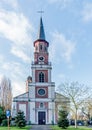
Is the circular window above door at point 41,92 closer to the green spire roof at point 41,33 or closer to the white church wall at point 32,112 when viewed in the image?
the white church wall at point 32,112

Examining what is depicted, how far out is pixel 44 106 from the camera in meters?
62.1

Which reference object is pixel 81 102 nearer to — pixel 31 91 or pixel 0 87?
pixel 31 91

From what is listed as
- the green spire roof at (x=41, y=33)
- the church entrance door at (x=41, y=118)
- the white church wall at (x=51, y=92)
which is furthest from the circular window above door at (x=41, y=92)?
the green spire roof at (x=41, y=33)

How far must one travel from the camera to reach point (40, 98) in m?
62.4

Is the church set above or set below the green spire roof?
below

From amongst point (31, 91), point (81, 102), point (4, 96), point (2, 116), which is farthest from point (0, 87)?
point (81, 102)

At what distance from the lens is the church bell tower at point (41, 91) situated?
61469mm

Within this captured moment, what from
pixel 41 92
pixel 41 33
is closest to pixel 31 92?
pixel 41 92

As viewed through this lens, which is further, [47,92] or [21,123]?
[47,92]

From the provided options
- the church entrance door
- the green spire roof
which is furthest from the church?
the green spire roof

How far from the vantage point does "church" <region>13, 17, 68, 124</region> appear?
6131cm

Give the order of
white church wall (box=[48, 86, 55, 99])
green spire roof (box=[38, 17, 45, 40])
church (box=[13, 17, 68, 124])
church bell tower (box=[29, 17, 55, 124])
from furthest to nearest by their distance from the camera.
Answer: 1. green spire roof (box=[38, 17, 45, 40])
2. white church wall (box=[48, 86, 55, 99])
3. church bell tower (box=[29, 17, 55, 124])
4. church (box=[13, 17, 68, 124])

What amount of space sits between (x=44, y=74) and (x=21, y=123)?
2034cm

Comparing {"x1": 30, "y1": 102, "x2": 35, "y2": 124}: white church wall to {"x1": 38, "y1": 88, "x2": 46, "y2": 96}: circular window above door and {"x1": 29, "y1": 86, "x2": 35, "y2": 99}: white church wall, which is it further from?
{"x1": 38, "y1": 88, "x2": 46, "y2": 96}: circular window above door
